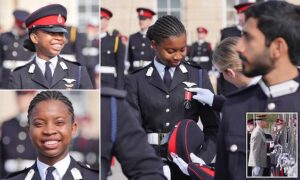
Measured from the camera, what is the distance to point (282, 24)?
11.2 ft

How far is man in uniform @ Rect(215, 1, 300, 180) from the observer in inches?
134

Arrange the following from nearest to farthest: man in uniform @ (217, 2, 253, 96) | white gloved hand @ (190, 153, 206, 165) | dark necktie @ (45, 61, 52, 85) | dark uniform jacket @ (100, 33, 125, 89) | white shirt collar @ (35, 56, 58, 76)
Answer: dark necktie @ (45, 61, 52, 85) → white shirt collar @ (35, 56, 58, 76) → white gloved hand @ (190, 153, 206, 165) → man in uniform @ (217, 2, 253, 96) → dark uniform jacket @ (100, 33, 125, 89)

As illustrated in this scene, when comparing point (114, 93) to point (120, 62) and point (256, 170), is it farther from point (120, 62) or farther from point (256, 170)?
point (120, 62)

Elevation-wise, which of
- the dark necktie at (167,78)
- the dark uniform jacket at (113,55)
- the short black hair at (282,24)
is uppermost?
the dark uniform jacket at (113,55)

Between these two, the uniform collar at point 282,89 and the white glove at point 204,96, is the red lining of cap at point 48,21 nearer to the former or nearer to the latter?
the white glove at point 204,96

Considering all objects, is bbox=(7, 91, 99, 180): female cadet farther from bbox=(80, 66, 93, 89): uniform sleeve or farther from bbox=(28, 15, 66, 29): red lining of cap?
bbox=(28, 15, 66, 29): red lining of cap

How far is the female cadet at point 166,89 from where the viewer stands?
481cm

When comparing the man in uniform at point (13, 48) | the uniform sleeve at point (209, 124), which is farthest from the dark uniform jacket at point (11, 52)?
the uniform sleeve at point (209, 124)

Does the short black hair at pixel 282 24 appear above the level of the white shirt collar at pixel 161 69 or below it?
above

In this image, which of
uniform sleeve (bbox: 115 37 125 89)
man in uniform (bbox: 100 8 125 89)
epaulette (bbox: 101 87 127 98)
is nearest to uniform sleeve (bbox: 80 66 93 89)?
epaulette (bbox: 101 87 127 98)

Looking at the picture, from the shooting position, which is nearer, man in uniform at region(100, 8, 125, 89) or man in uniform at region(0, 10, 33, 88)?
man in uniform at region(0, 10, 33, 88)

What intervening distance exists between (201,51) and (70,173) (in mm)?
12753

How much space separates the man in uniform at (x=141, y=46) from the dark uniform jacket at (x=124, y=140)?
896 cm

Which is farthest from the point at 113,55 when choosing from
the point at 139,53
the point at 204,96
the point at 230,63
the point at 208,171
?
the point at 208,171
